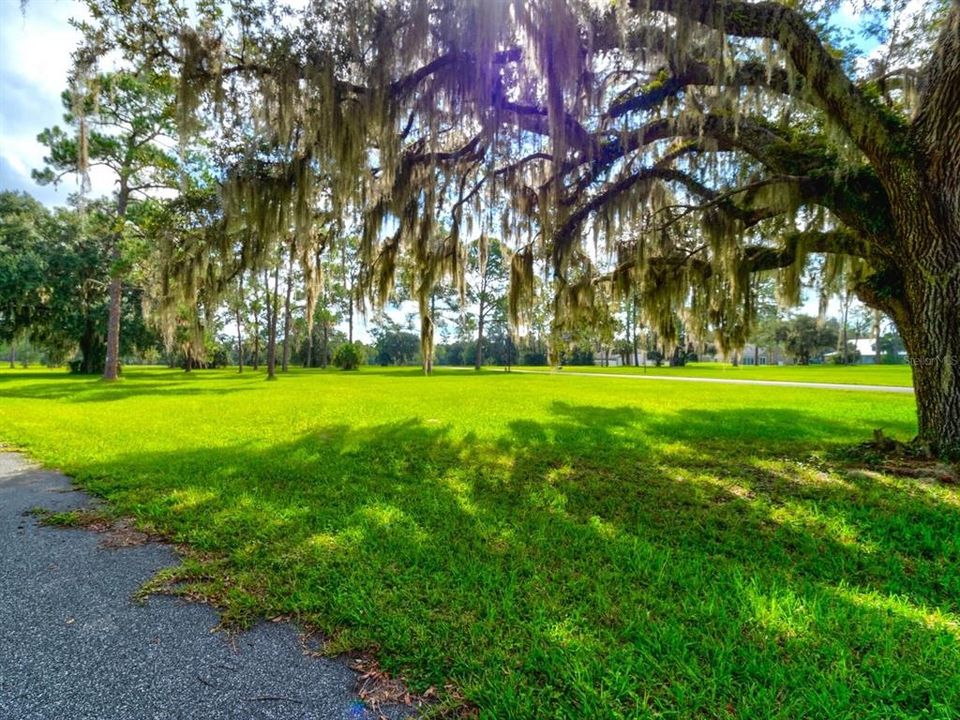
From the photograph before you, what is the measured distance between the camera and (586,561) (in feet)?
8.29

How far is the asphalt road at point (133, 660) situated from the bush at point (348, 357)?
1293 inches

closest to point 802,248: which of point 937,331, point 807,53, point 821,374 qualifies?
point 937,331

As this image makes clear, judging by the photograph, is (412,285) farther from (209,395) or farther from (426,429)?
(209,395)

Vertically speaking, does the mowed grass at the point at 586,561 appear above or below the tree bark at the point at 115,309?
below

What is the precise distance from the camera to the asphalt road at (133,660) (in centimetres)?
146

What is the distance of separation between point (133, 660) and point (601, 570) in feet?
7.20

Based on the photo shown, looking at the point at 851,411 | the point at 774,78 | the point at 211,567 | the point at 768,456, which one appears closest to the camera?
the point at 211,567

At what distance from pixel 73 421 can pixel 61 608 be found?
296 inches

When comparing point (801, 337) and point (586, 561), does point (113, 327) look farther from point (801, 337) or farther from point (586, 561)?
point (801, 337)

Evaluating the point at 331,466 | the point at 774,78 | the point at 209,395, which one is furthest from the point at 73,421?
the point at 774,78

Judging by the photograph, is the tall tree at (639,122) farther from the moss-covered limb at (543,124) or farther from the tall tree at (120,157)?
the tall tree at (120,157)

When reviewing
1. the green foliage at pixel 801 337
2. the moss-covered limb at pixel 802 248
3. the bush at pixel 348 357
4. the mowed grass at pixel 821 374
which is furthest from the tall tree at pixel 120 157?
the green foliage at pixel 801 337

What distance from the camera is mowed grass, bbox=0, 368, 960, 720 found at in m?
1.57

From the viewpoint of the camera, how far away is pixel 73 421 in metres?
7.51
